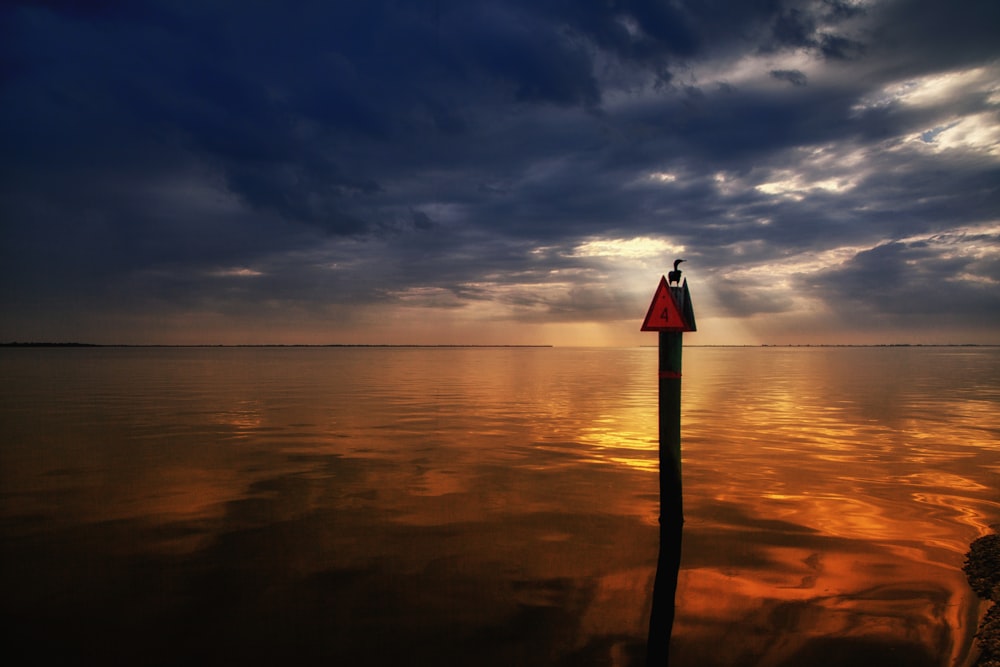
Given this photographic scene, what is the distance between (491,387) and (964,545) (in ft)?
101

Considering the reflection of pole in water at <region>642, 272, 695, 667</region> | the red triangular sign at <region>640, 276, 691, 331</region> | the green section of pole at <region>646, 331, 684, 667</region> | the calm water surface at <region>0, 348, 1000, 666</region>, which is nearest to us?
the calm water surface at <region>0, 348, 1000, 666</region>

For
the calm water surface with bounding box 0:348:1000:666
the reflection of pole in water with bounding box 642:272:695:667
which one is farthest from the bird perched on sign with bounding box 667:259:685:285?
the calm water surface with bounding box 0:348:1000:666

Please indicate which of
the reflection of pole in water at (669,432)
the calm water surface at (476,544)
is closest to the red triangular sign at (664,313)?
the reflection of pole in water at (669,432)

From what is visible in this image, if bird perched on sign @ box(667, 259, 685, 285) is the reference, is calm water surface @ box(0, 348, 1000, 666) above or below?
below

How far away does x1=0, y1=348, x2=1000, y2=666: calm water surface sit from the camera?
5977 millimetres

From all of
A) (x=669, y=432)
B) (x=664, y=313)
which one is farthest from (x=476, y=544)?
(x=664, y=313)

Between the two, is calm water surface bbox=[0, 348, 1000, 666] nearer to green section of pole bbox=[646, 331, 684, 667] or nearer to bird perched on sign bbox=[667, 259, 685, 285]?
green section of pole bbox=[646, 331, 684, 667]

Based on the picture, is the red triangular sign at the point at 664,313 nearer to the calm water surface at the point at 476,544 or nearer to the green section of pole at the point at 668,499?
the green section of pole at the point at 668,499

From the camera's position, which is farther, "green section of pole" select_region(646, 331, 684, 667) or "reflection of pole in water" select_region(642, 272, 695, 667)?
"reflection of pole in water" select_region(642, 272, 695, 667)

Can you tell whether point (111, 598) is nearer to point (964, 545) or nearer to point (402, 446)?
point (402, 446)

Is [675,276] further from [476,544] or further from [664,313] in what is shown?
[476,544]

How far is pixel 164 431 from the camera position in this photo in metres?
19.0

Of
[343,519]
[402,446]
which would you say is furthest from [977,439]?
[343,519]

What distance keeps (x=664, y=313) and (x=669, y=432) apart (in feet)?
5.79
